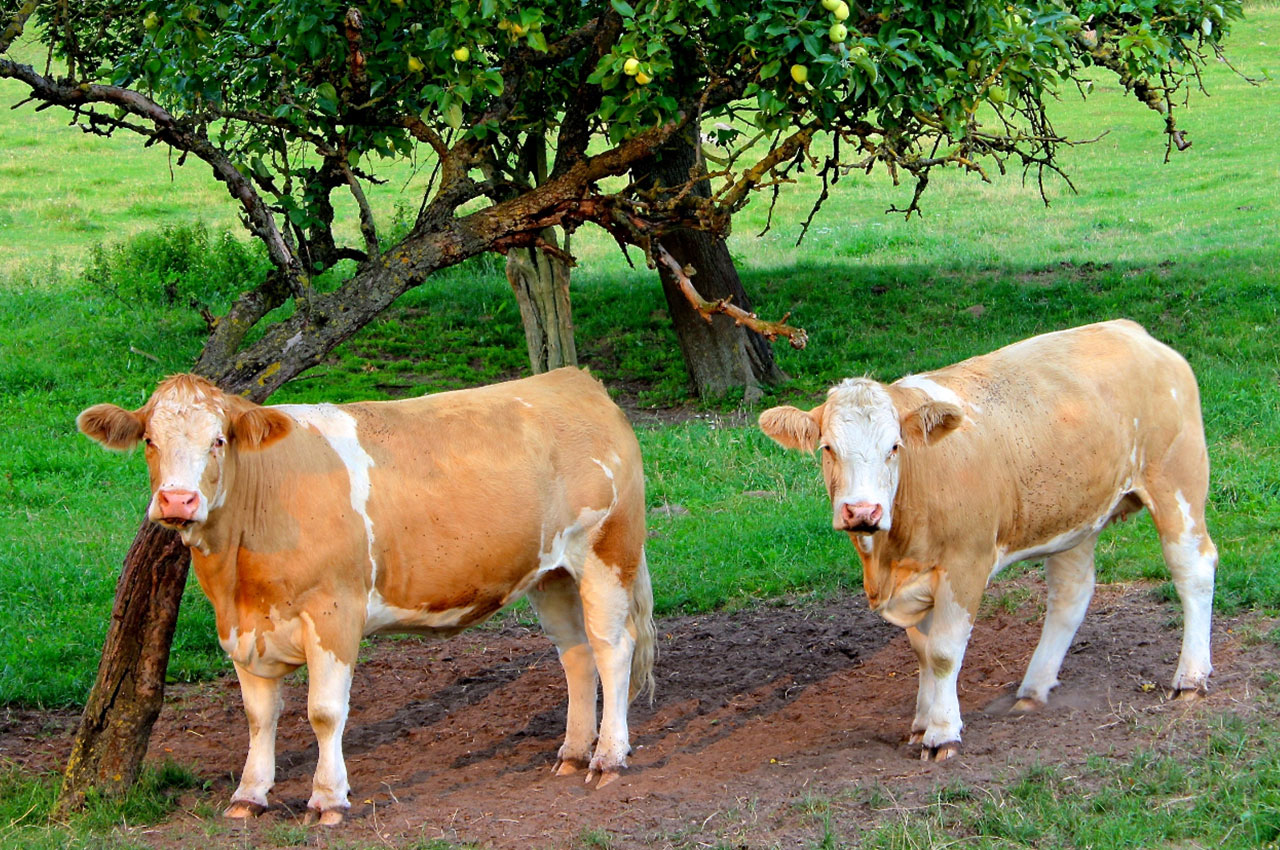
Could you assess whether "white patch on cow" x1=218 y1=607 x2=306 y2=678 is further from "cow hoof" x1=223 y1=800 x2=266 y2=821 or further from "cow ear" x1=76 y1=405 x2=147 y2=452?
"cow ear" x1=76 y1=405 x2=147 y2=452

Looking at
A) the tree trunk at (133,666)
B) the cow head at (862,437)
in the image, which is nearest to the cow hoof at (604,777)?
the cow head at (862,437)

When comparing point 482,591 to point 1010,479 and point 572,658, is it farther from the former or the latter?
point 1010,479

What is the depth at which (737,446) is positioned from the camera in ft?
40.9

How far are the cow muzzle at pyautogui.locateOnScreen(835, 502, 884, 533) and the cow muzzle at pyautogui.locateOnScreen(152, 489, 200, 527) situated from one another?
2.85 m

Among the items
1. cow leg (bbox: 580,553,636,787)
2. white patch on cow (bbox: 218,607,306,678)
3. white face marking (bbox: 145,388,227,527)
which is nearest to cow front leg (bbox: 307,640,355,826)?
white patch on cow (bbox: 218,607,306,678)

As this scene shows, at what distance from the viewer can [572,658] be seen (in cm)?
743

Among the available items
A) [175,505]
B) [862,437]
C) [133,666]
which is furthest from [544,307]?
[175,505]

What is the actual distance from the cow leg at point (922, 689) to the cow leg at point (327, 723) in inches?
113

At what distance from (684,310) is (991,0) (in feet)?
26.4

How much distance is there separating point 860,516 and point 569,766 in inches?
90.0

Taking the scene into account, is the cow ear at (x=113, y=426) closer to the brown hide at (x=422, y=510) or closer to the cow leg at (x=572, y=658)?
the brown hide at (x=422, y=510)

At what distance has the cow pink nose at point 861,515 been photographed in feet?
20.0

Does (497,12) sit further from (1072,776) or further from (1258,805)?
(1258,805)

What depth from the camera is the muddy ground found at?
600 centimetres
